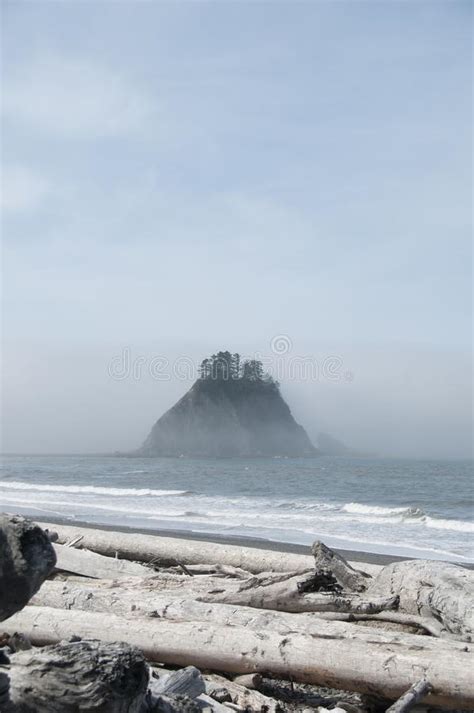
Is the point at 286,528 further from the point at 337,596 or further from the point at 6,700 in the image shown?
the point at 6,700

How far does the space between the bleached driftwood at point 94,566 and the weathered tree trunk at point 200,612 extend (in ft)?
2.79

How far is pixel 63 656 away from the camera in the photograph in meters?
3.08

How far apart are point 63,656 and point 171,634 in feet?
7.04

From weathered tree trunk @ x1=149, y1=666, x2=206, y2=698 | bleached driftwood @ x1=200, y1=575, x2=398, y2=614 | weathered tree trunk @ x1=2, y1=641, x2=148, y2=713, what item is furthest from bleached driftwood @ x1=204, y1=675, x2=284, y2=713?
weathered tree trunk @ x1=2, y1=641, x2=148, y2=713

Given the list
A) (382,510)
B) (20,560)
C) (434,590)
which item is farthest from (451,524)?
(20,560)

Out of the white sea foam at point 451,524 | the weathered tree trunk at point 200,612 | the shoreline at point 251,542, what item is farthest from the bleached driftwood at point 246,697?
the white sea foam at point 451,524

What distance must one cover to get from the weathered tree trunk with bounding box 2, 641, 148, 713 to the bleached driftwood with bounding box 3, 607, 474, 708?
1.88 m

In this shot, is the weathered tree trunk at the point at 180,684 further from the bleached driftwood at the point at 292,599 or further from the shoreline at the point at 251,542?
the shoreline at the point at 251,542

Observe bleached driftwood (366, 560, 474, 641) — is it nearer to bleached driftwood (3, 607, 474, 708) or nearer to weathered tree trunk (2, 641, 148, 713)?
bleached driftwood (3, 607, 474, 708)

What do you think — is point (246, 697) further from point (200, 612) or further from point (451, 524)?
point (451, 524)

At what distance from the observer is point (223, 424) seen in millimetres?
134500

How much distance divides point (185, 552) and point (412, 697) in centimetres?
463

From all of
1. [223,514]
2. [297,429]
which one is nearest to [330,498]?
[223,514]

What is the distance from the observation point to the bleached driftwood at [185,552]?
8023mm
